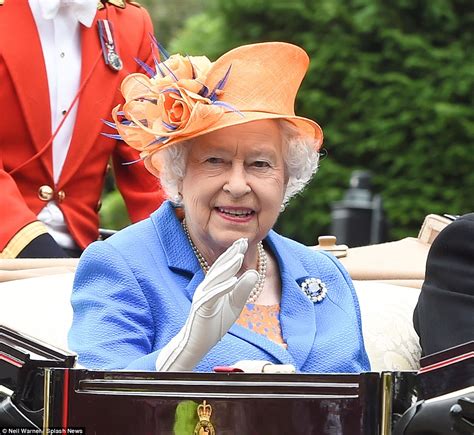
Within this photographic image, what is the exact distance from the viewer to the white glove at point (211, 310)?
3025 millimetres

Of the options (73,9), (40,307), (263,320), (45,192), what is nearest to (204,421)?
(263,320)

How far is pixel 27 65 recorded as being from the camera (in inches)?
177

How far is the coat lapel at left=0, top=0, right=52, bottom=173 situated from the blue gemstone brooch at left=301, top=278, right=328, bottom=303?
1.12 meters

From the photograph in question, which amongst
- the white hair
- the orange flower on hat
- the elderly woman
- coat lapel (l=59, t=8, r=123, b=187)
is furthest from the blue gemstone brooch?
coat lapel (l=59, t=8, r=123, b=187)

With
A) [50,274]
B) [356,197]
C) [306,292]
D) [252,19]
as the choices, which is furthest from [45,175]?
[252,19]

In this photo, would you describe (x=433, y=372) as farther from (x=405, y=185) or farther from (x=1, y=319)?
(x=405, y=185)

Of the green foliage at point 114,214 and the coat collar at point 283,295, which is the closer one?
the coat collar at point 283,295

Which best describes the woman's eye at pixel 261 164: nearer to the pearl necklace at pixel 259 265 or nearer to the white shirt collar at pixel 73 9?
the pearl necklace at pixel 259 265

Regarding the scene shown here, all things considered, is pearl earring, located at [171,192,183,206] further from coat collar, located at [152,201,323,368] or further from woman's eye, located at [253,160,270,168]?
woman's eye, located at [253,160,270,168]

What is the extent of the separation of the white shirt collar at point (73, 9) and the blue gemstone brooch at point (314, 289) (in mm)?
1241

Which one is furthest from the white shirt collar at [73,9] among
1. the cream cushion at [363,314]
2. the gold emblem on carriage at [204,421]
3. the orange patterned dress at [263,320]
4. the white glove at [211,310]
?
the gold emblem on carriage at [204,421]

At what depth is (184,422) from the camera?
2932 mm

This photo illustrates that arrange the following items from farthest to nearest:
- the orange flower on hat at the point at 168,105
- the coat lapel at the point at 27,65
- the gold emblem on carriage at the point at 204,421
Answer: the coat lapel at the point at 27,65
the orange flower on hat at the point at 168,105
the gold emblem on carriage at the point at 204,421

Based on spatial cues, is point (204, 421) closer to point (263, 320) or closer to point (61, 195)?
point (263, 320)
